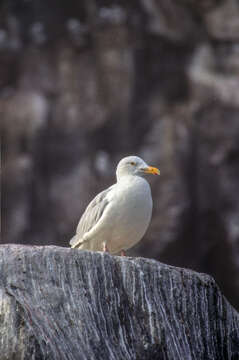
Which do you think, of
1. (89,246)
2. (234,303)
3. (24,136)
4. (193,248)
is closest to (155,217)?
(193,248)

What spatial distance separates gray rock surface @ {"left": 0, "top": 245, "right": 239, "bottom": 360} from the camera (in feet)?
17.6

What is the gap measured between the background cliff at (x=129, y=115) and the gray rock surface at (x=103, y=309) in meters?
7.74


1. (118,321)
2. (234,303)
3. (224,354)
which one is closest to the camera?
(118,321)

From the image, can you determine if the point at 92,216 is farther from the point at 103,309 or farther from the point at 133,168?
the point at 103,309

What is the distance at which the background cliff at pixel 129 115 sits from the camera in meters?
14.2

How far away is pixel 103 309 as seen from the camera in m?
5.77

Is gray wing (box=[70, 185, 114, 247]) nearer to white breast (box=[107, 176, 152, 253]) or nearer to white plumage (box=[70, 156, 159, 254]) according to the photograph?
white plumage (box=[70, 156, 159, 254])

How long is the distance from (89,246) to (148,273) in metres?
1.46

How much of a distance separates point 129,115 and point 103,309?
924 centimetres

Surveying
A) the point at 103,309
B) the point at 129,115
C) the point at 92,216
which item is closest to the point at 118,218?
the point at 92,216

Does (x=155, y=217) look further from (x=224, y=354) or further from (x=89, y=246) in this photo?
(x=224, y=354)

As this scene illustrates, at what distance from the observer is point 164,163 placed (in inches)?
565

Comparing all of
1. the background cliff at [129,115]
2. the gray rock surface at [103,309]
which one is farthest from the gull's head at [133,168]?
the background cliff at [129,115]

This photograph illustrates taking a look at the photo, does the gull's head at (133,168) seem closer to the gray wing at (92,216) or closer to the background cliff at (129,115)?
the gray wing at (92,216)
